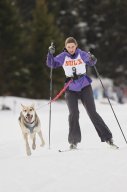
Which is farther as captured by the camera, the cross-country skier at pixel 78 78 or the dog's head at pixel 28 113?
the dog's head at pixel 28 113

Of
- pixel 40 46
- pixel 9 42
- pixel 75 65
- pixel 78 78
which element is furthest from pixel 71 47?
pixel 40 46

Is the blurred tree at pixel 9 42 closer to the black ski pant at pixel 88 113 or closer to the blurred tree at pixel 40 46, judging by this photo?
the blurred tree at pixel 40 46

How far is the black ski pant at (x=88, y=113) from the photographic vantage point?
386 inches

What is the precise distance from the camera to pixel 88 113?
9859mm

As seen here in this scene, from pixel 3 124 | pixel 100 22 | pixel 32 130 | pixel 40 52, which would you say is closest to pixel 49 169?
pixel 32 130

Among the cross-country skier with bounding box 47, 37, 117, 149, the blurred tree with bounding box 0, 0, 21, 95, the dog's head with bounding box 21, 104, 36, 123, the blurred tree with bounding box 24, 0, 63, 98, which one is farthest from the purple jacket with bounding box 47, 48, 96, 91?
the blurred tree with bounding box 24, 0, 63, 98

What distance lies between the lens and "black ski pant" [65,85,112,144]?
9.80 metres

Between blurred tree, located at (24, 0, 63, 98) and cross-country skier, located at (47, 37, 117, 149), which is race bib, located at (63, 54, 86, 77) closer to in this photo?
cross-country skier, located at (47, 37, 117, 149)

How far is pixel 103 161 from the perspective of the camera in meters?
7.90

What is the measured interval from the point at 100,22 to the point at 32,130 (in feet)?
151

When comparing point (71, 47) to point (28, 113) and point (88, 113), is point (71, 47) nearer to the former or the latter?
point (88, 113)

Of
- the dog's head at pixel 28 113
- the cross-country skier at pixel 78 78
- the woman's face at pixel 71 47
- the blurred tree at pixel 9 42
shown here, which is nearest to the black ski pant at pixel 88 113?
the cross-country skier at pixel 78 78

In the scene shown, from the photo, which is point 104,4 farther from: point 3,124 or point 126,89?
point 3,124

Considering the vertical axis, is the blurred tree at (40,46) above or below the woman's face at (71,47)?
above
